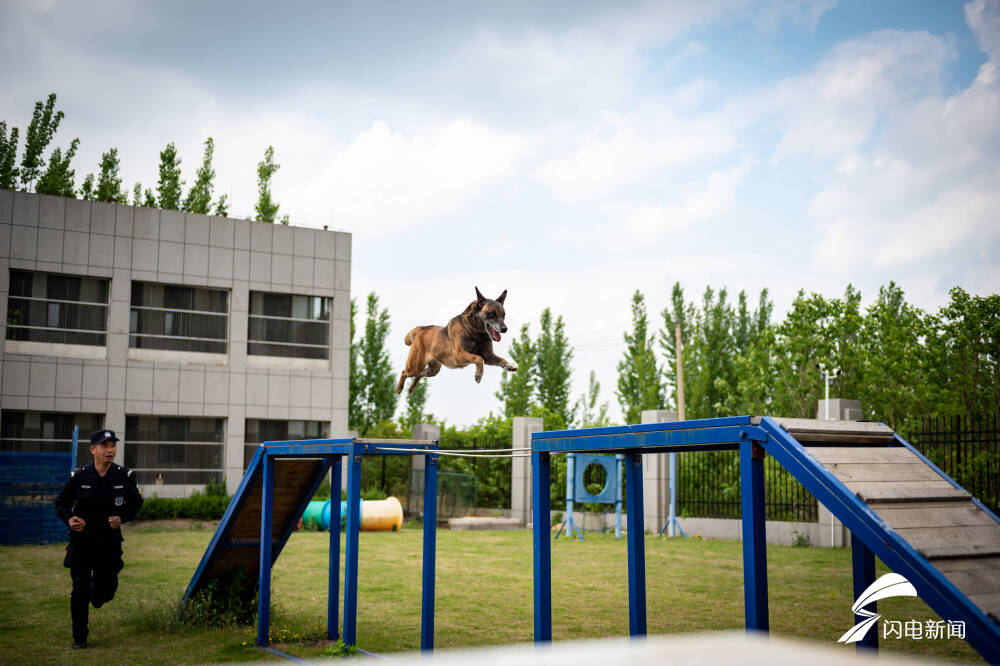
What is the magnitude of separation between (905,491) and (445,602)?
8737 mm

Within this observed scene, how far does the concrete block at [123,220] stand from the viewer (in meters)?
32.2

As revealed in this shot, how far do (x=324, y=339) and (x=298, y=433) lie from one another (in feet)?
13.0

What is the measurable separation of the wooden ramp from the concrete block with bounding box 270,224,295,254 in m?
31.0

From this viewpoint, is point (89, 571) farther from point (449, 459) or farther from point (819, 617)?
point (449, 459)

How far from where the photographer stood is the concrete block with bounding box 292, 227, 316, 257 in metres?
35.3

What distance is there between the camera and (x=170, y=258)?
32.9 meters

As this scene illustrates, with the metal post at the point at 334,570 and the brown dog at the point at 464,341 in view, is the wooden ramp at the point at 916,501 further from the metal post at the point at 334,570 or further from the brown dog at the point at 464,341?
the metal post at the point at 334,570

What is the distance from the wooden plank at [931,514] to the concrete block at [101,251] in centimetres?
3166

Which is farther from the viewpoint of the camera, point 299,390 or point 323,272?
point 323,272

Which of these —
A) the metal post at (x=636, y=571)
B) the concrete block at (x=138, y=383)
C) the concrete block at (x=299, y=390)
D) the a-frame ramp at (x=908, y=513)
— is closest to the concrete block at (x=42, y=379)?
the concrete block at (x=138, y=383)

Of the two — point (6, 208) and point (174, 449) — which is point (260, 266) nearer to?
point (174, 449)

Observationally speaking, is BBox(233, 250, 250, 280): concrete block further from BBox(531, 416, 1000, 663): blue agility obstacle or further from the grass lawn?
BBox(531, 416, 1000, 663): blue agility obstacle

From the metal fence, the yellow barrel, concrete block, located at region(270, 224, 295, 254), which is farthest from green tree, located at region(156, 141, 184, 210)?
the metal fence

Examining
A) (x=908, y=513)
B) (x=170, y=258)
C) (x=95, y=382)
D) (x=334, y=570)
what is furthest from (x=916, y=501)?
(x=170, y=258)
